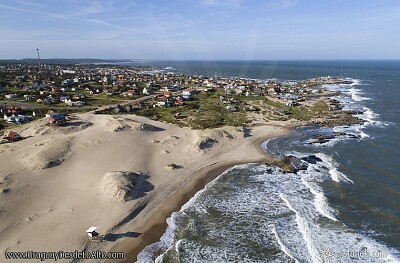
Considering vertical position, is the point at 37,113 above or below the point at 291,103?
below

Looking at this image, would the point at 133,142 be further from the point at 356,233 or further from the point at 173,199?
the point at 356,233

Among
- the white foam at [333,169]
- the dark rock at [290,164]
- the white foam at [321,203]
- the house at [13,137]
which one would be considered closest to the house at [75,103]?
the house at [13,137]

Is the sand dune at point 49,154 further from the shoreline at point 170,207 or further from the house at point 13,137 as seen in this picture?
the shoreline at point 170,207

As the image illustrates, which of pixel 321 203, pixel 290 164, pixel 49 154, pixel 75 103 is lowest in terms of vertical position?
pixel 321 203

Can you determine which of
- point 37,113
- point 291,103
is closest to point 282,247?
point 37,113

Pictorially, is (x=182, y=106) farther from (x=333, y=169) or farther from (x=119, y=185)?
(x=119, y=185)

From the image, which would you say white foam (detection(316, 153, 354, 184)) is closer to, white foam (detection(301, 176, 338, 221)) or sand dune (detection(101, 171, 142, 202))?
white foam (detection(301, 176, 338, 221))

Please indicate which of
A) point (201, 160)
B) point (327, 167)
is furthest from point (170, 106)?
point (327, 167)
